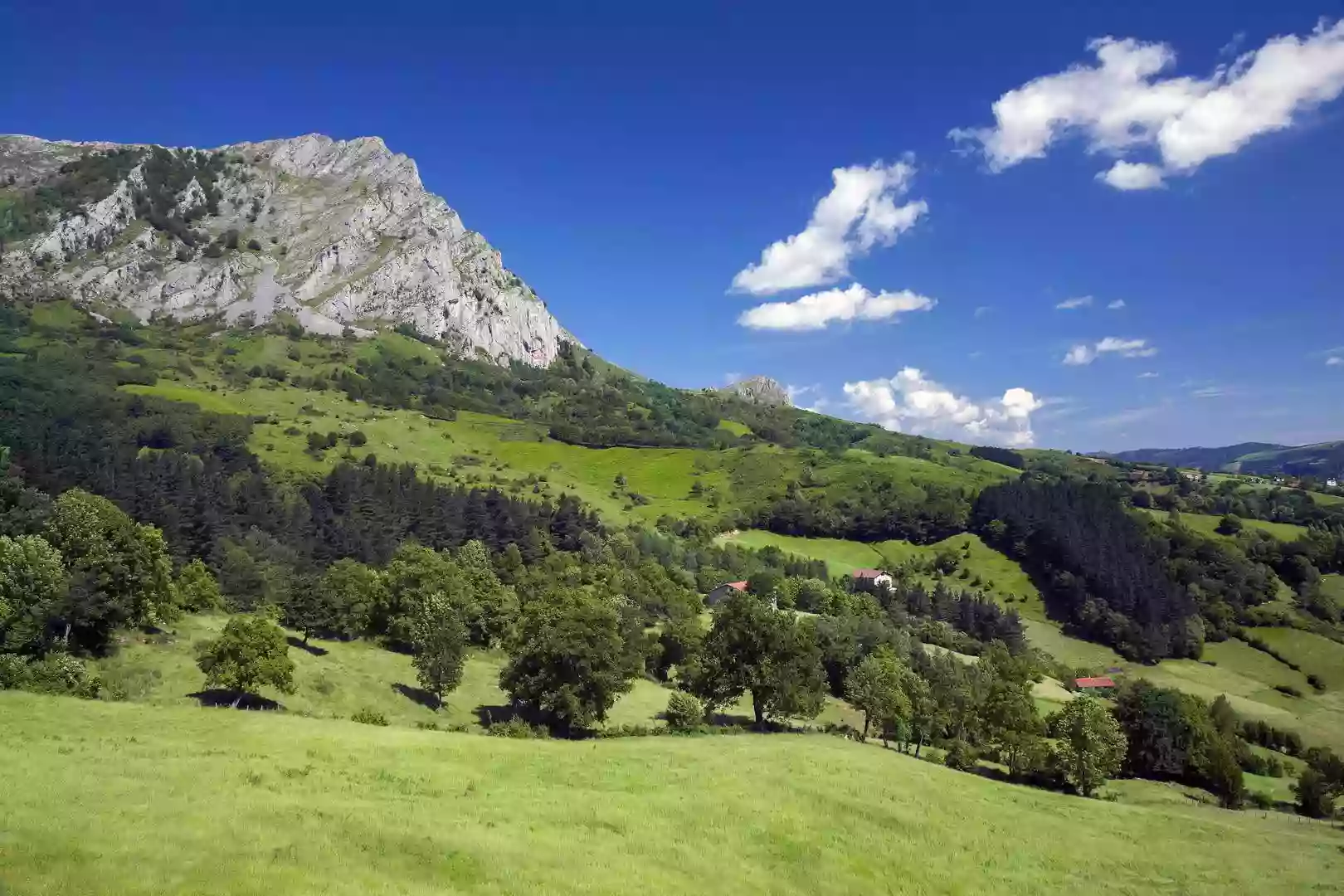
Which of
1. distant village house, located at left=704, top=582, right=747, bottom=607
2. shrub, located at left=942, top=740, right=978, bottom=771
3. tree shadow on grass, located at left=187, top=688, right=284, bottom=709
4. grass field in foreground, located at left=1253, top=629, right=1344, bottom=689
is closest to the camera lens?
tree shadow on grass, located at left=187, top=688, right=284, bottom=709

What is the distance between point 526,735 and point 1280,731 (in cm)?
13683

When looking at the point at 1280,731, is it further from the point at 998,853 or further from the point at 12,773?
the point at 12,773

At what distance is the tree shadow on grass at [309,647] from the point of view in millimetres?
86562

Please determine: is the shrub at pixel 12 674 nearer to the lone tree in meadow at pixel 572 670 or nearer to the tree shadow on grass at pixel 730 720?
the lone tree in meadow at pixel 572 670

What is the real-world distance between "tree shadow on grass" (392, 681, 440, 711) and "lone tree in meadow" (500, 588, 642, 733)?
23.8ft

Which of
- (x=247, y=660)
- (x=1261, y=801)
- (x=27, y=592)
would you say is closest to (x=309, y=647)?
(x=247, y=660)

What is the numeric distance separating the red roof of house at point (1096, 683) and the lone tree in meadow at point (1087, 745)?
81.0 metres

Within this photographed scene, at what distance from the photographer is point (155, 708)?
51.2 meters

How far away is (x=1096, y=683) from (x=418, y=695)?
136585 millimetres

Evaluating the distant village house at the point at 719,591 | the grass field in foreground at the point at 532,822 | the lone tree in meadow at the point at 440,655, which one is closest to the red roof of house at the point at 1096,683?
the distant village house at the point at 719,591

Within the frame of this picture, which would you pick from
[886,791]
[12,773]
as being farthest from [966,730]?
[12,773]

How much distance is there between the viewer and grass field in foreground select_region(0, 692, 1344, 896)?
83.9 feet

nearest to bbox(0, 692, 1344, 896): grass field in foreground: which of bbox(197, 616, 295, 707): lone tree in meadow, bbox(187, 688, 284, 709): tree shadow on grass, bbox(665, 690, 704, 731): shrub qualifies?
bbox(197, 616, 295, 707): lone tree in meadow

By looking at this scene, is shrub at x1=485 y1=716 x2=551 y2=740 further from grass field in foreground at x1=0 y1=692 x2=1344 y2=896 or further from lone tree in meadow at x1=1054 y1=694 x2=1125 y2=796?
lone tree in meadow at x1=1054 y1=694 x2=1125 y2=796
